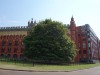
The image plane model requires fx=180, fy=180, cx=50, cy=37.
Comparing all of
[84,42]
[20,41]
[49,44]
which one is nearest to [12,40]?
[20,41]

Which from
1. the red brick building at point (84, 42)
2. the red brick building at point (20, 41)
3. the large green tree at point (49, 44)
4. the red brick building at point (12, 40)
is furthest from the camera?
the red brick building at point (12, 40)

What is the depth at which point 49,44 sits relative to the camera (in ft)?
180

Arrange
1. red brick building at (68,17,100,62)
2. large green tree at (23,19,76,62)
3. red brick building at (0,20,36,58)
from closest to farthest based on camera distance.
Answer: large green tree at (23,19,76,62), red brick building at (68,17,100,62), red brick building at (0,20,36,58)

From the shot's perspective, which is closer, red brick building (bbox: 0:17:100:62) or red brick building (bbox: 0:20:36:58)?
red brick building (bbox: 0:17:100:62)

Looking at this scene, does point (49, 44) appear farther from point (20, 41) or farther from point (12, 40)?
point (12, 40)

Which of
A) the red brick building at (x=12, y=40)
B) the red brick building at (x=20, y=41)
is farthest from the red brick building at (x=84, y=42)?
the red brick building at (x=12, y=40)

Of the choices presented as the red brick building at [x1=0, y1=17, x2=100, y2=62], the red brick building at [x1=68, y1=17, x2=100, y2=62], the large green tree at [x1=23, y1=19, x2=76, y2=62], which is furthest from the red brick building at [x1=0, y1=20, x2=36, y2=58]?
the large green tree at [x1=23, y1=19, x2=76, y2=62]

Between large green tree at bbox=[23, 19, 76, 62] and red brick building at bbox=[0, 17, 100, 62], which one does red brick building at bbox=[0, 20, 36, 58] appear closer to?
red brick building at bbox=[0, 17, 100, 62]

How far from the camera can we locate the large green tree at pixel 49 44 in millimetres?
54412

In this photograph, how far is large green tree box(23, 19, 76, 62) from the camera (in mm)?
54412

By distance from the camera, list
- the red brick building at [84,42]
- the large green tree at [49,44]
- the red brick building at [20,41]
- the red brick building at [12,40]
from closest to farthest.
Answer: the large green tree at [49,44], the red brick building at [84,42], the red brick building at [20,41], the red brick building at [12,40]

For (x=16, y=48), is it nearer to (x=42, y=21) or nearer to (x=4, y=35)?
(x=4, y=35)

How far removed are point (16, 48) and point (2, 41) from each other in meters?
10.1

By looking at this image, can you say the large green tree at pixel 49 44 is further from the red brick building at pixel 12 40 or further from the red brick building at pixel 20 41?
the red brick building at pixel 12 40
